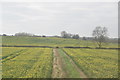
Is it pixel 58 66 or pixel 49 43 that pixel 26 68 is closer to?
pixel 58 66

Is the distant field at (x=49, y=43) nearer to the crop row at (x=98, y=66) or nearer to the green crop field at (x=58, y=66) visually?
the green crop field at (x=58, y=66)

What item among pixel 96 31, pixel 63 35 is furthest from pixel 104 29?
pixel 63 35

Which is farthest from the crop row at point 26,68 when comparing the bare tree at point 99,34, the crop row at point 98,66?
the bare tree at point 99,34

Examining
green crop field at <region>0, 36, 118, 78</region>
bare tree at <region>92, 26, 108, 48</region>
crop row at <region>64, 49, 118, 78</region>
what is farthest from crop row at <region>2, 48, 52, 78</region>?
bare tree at <region>92, 26, 108, 48</region>

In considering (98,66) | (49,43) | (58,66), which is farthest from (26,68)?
(49,43)

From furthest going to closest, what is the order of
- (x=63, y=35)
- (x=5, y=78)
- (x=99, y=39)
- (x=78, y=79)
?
1. (x=63, y=35)
2. (x=99, y=39)
3. (x=5, y=78)
4. (x=78, y=79)

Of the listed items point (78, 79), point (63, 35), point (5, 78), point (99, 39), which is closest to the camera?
point (78, 79)

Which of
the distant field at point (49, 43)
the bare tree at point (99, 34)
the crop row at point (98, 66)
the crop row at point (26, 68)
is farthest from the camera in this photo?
the distant field at point (49, 43)

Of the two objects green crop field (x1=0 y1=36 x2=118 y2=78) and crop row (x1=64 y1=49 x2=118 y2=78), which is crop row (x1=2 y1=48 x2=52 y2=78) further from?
crop row (x1=64 y1=49 x2=118 y2=78)

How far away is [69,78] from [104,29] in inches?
2582

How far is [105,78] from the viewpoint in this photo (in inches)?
535

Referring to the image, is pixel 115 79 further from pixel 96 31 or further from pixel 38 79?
pixel 96 31

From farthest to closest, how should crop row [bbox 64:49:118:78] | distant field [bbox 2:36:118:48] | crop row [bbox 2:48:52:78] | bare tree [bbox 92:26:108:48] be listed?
1. distant field [bbox 2:36:118:48]
2. bare tree [bbox 92:26:108:48]
3. crop row [bbox 64:49:118:78]
4. crop row [bbox 2:48:52:78]

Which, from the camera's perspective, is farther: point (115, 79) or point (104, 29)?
point (104, 29)
